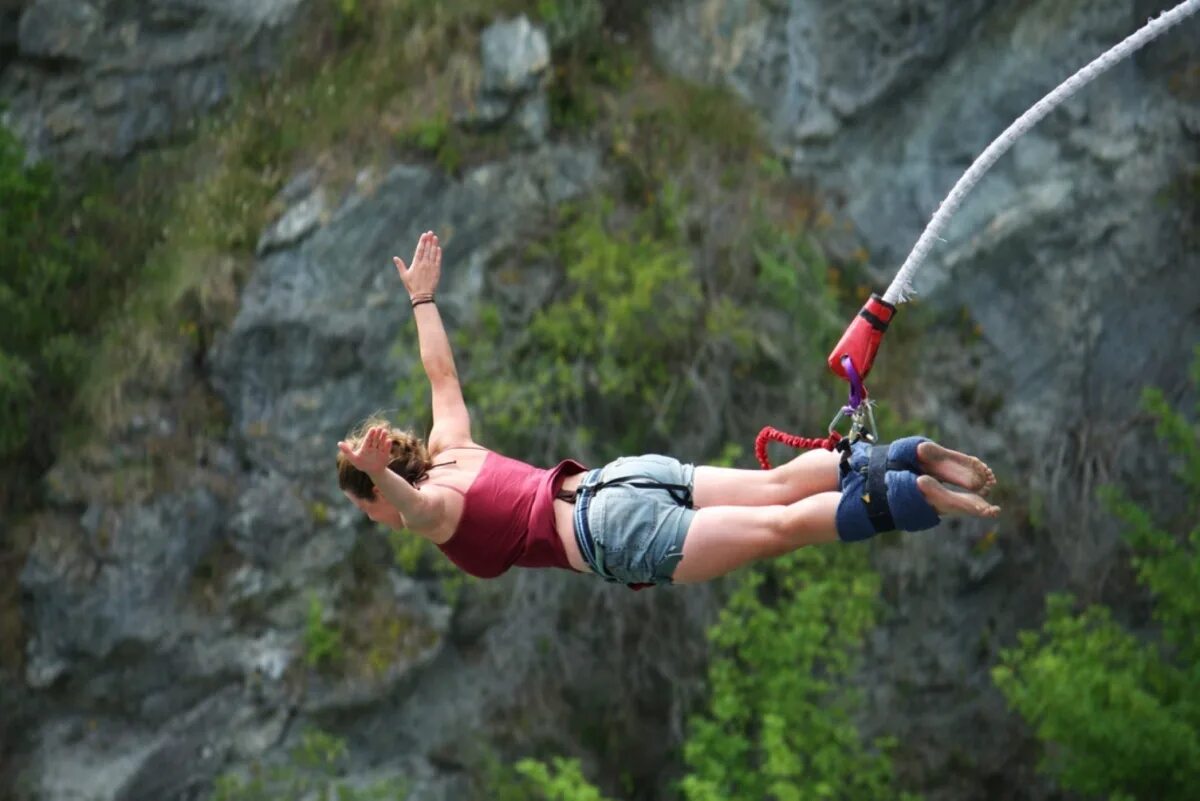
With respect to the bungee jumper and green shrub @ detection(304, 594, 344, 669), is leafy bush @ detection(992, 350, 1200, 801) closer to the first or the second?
green shrub @ detection(304, 594, 344, 669)

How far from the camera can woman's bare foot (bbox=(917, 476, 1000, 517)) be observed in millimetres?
3883

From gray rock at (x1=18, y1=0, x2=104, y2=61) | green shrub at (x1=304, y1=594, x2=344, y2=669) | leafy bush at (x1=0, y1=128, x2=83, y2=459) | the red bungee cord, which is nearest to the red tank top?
the red bungee cord

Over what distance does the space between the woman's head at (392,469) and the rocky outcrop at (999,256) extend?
16.1ft

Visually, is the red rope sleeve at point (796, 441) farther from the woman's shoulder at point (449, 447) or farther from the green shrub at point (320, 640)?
the green shrub at point (320, 640)

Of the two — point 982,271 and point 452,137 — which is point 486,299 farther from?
point 982,271

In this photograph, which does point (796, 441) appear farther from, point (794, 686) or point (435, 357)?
point (794, 686)

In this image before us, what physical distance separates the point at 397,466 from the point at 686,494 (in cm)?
84

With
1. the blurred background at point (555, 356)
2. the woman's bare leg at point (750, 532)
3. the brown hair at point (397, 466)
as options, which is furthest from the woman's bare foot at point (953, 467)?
the blurred background at point (555, 356)

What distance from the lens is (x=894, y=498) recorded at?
3.98 metres

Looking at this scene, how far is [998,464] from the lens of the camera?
920cm

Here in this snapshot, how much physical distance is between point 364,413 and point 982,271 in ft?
11.9

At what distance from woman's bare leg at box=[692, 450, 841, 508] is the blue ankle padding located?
24 cm

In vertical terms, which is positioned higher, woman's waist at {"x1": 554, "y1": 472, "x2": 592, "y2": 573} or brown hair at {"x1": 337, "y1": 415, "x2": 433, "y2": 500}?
brown hair at {"x1": 337, "y1": 415, "x2": 433, "y2": 500}

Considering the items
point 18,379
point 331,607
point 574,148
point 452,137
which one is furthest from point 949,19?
Result: point 18,379
